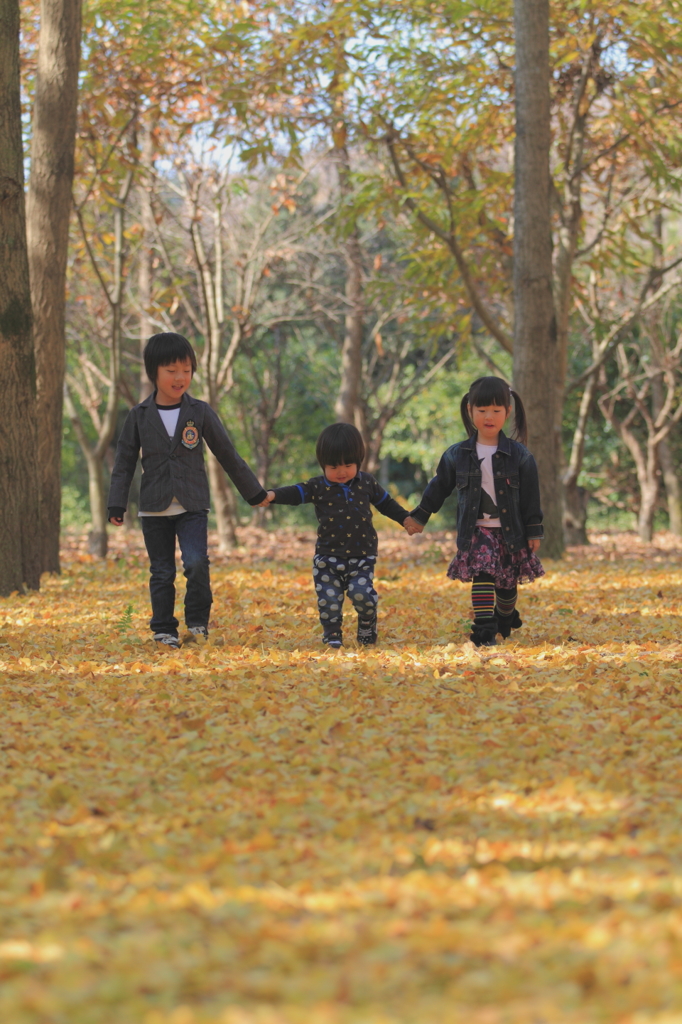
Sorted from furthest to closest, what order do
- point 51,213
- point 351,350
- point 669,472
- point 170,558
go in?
point 669,472 < point 351,350 < point 51,213 < point 170,558

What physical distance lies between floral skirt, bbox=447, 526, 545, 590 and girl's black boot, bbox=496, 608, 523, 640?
328 millimetres

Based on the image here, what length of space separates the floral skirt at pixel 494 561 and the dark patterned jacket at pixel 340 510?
1.71 feet

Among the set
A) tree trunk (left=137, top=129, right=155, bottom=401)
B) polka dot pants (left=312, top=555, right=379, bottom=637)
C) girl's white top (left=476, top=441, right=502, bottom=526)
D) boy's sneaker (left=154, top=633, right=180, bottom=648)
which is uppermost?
tree trunk (left=137, top=129, right=155, bottom=401)

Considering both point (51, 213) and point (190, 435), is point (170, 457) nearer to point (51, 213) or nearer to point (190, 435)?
point (190, 435)

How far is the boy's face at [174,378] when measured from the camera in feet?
17.9

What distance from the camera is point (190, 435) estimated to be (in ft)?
18.5

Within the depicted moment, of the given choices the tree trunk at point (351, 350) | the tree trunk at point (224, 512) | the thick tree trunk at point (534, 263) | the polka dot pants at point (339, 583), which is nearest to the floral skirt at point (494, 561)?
the polka dot pants at point (339, 583)

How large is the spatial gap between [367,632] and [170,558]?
120 centimetres

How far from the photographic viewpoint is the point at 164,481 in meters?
5.58

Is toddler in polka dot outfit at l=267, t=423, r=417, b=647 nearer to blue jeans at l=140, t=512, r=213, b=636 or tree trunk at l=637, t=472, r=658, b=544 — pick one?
blue jeans at l=140, t=512, r=213, b=636

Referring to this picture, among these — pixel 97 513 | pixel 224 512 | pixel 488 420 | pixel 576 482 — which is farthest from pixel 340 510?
pixel 576 482

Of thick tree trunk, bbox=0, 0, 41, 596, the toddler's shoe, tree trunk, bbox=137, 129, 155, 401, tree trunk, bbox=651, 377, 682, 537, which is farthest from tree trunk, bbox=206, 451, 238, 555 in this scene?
the toddler's shoe

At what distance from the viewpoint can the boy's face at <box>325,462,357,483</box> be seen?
5.41m

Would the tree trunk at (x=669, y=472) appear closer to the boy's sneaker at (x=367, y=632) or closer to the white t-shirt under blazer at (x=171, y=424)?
the boy's sneaker at (x=367, y=632)
